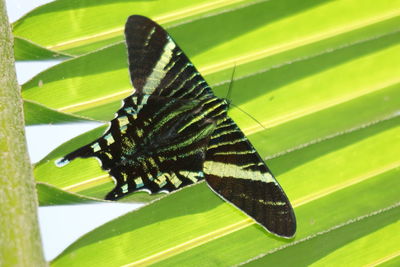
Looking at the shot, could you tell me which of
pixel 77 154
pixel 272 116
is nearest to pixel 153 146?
pixel 77 154

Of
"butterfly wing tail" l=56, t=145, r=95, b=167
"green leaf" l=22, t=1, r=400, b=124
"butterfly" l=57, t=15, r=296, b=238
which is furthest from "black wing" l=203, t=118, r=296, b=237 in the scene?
"butterfly wing tail" l=56, t=145, r=95, b=167

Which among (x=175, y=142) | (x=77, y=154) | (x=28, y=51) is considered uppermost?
(x=28, y=51)

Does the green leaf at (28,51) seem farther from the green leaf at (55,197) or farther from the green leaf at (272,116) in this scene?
the green leaf at (55,197)

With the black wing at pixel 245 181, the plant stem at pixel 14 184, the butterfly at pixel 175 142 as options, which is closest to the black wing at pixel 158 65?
the butterfly at pixel 175 142

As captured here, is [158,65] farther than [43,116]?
Yes

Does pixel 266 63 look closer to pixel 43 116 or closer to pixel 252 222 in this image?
pixel 252 222

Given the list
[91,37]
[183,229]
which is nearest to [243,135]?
[183,229]

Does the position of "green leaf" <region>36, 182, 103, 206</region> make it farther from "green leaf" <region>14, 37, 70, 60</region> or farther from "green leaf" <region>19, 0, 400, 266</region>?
"green leaf" <region>14, 37, 70, 60</region>
